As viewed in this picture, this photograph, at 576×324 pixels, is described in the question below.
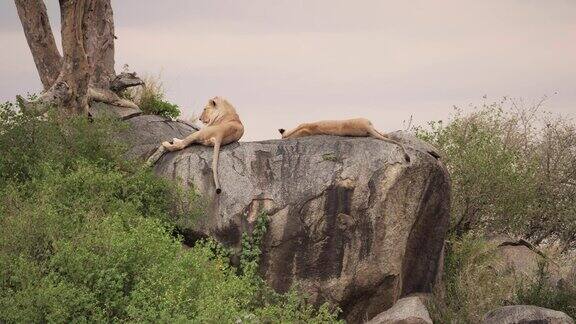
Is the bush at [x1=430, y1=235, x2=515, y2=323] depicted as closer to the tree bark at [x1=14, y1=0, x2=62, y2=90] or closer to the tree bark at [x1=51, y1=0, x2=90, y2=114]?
the tree bark at [x1=51, y1=0, x2=90, y2=114]

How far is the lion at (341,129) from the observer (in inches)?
961

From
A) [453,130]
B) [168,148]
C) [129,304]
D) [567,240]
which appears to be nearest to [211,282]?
[129,304]

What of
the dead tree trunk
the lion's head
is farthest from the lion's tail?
the dead tree trunk

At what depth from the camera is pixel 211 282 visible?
66.6 ft

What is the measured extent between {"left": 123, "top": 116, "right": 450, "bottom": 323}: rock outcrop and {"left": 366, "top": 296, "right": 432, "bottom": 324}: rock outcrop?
→ 0.29 metres

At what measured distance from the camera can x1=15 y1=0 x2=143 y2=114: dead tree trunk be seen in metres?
26.5

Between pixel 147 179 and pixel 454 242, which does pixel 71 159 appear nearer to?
pixel 147 179

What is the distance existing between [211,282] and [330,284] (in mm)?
3748

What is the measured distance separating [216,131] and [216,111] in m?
1.06

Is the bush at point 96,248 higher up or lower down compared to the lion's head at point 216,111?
lower down

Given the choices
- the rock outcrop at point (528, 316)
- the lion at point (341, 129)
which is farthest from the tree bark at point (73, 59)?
the rock outcrop at point (528, 316)

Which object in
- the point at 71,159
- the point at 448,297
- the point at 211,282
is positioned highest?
the point at 71,159

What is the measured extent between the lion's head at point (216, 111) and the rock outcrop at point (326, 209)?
1131 mm

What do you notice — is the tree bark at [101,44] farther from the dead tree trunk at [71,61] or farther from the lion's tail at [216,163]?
the lion's tail at [216,163]
